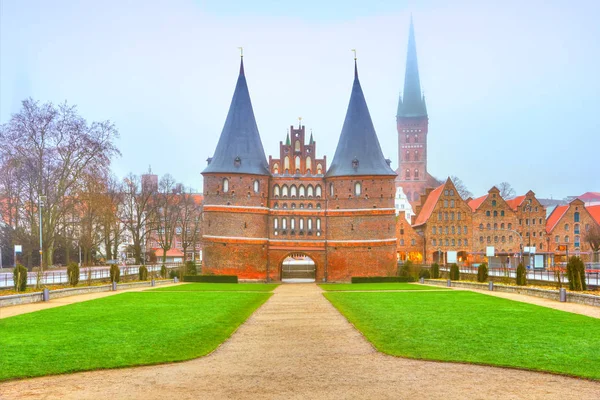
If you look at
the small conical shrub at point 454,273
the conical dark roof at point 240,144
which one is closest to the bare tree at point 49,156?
the conical dark roof at point 240,144

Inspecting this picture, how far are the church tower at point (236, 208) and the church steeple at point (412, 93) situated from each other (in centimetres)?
7032

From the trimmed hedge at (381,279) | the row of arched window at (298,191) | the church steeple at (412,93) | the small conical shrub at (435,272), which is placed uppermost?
the church steeple at (412,93)

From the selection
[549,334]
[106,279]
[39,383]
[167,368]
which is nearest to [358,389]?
[167,368]

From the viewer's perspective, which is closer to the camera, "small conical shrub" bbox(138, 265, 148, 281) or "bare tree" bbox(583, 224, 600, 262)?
"small conical shrub" bbox(138, 265, 148, 281)

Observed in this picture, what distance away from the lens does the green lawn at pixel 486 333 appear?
12711 millimetres

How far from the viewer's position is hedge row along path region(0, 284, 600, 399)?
33.5ft

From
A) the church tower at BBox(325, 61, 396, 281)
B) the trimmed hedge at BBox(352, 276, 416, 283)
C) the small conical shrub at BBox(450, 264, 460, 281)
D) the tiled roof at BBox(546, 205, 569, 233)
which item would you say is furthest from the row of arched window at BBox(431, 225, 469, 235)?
the small conical shrub at BBox(450, 264, 460, 281)

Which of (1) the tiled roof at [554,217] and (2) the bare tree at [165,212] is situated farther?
(1) the tiled roof at [554,217]

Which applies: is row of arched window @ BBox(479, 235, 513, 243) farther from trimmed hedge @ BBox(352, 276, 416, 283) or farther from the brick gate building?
trimmed hedge @ BBox(352, 276, 416, 283)

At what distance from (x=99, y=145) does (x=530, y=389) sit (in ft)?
151

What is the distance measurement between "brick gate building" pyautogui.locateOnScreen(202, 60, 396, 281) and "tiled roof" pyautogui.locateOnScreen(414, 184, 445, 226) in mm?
20559

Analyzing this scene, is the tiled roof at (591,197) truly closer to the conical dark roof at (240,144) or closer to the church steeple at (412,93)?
the church steeple at (412,93)

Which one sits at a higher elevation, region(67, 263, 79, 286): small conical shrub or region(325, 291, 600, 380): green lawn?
region(67, 263, 79, 286): small conical shrub

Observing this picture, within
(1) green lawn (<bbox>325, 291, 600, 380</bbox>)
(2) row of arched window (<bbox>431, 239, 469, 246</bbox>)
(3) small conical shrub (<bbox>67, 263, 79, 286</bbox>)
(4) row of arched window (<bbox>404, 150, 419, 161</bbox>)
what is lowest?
(1) green lawn (<bbox>325, 291, 600, 380</bbox>)
